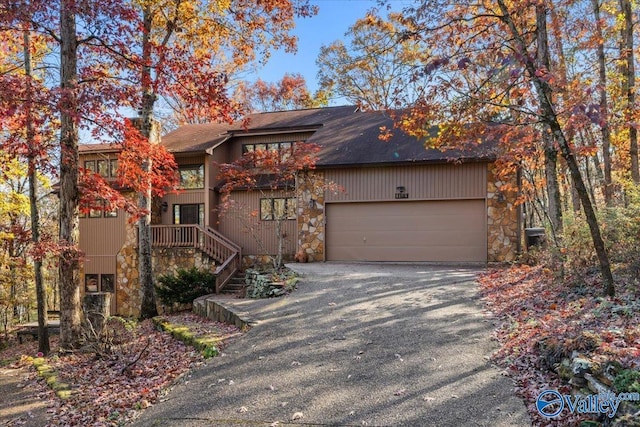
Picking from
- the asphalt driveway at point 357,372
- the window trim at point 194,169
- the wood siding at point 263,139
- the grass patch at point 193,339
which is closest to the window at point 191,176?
the window trim at point 194,169

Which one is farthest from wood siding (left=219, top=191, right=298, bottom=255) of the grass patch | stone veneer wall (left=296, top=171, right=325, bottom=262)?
the grass patch

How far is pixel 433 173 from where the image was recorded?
44.2ft

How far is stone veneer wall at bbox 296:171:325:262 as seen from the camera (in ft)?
46.8

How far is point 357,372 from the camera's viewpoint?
16.2 ft

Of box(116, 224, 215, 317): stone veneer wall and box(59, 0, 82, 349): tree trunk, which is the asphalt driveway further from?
box(116, 224, 215, 317): stone veneer wall

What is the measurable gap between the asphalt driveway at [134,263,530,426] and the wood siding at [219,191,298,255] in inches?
291

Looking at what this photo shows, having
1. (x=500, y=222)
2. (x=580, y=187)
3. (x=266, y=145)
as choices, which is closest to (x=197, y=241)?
(x=266, y=145)

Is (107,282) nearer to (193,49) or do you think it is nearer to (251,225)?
(251,225)

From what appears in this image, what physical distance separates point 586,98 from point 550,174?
2.21m

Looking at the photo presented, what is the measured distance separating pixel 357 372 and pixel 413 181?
9575 mm

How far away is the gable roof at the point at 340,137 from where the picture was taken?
13664 millimetres

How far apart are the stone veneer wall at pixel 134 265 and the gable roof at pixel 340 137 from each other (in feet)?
12.7

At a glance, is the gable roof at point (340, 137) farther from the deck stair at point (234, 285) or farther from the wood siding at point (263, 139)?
the deck stair at point (234, 285)

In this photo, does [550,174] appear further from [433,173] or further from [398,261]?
[398,261]
